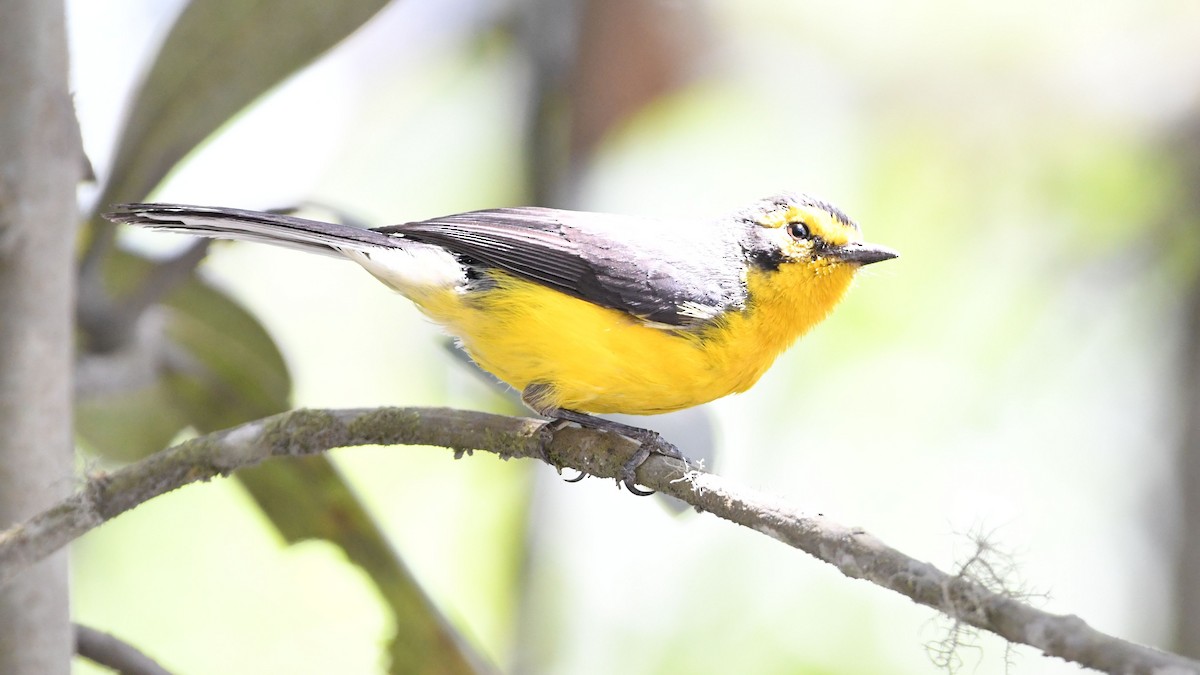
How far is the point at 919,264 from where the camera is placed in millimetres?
6355

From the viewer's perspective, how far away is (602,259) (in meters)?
2.81

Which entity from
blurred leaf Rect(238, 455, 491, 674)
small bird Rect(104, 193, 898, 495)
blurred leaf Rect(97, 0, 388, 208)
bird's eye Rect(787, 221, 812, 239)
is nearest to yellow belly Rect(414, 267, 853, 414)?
small bird Rect(104, 193, 898, 495)

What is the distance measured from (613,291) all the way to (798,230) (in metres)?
0.62

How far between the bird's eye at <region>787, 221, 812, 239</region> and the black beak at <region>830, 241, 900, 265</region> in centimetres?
9

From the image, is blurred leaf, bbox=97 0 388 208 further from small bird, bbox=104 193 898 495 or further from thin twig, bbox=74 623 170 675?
thin twig, bbox=74 623 170 675

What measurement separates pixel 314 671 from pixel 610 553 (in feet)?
8.55

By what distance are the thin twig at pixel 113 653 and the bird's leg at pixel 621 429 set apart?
938 mm

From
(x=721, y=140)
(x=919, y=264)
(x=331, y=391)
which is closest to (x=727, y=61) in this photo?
(x=721, y=140)

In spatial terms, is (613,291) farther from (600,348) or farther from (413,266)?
(413,266)

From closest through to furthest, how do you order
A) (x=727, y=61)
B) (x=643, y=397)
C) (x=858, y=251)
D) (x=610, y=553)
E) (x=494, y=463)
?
1. (x=643, y=397)
2. (x=858, y=251)
3. (x=610, y=553)
4. (x=494, y=463)
5. (x=727, y=61)

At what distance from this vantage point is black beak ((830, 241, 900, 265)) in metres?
2.83

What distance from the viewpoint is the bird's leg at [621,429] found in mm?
2189

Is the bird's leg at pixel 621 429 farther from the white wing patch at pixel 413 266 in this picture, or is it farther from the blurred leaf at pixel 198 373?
the blurred leaf at pixel 198 373

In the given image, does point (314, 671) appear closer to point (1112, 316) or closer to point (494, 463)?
point (494, 463)
